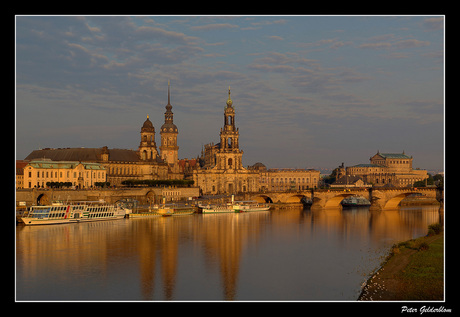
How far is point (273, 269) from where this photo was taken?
38.5 meters

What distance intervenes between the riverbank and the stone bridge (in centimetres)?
5000

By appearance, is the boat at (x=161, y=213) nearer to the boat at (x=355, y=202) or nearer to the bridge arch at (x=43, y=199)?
the bridge arch at (x=43, y=199)

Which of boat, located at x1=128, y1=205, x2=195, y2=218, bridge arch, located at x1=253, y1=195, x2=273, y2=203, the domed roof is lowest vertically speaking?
bridge arch, located at x1=253, y1=195, x2=273, y2=203

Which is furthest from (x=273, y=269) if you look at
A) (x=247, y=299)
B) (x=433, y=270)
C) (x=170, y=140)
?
(x=170, y=140)

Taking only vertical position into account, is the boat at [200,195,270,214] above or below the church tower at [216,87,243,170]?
below

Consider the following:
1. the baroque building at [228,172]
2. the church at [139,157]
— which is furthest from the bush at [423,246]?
the baroque building at [228,172]

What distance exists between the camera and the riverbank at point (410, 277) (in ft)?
90.4

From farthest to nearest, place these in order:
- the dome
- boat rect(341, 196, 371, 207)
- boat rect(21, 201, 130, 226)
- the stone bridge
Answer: the dome, boat rect(341, 196, 371, 207), the stone bridge, boat rect(21, 201, 130, 226)

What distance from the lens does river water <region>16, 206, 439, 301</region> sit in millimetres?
31938

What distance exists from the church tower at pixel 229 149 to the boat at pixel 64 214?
6038cm

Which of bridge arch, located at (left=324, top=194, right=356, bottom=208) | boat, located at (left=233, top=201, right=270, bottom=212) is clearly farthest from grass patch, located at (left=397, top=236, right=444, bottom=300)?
bridge arch, located at (left=324, top=194, right=356, bottom=208)

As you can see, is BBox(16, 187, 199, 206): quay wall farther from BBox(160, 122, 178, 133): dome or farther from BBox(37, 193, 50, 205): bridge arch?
BBox(160, 122, 178, 133): dome
